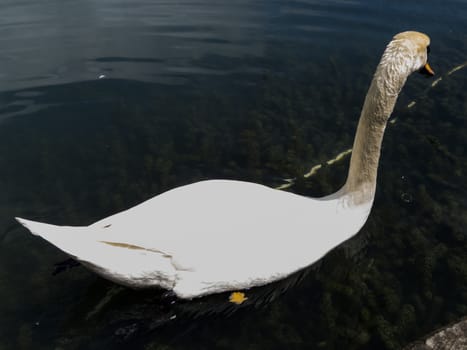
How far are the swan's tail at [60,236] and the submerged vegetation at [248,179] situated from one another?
749 mm

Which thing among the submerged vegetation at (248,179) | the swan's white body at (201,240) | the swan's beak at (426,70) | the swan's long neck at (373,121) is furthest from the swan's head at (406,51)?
the submerged vegetation at (248,179)

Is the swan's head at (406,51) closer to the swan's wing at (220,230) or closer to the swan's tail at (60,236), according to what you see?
the swan's wing at (220,230)

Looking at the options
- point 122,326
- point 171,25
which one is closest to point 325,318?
point 122,326

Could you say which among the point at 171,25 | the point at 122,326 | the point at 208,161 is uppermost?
the point at 171,25

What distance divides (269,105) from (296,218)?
11.4 ft

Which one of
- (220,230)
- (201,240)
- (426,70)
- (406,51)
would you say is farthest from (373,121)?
(201,240)

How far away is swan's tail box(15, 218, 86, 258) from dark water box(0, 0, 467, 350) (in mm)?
748

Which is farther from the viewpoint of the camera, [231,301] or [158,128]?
[158,128]

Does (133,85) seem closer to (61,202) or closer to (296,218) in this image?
(61,202)

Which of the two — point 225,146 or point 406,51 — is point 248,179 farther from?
point 406,51

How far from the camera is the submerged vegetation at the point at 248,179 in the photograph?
11.9 feet

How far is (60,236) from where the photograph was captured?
3270 mm

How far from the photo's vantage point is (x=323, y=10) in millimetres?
10758

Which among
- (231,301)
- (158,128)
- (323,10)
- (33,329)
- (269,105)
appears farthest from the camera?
(323,10)
